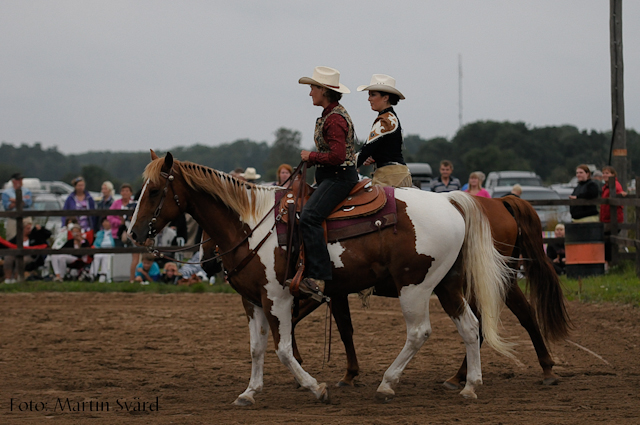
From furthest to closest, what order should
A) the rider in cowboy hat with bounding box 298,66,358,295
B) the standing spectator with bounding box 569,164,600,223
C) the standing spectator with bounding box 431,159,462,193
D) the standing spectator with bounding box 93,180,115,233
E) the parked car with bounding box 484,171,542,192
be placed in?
the parked car with bounding box 484,171,542,192, the standing spectator with bounding box 93,180,115,233, the standing spectator with bounding box 569,164,600,223, the standing spectator with bounding box 431,159,462,193, the rider in cowboy hat with bounding box 298,66,358,295

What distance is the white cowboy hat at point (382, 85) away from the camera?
6.59 m

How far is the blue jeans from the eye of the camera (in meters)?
5.70

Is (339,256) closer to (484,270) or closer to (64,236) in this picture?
(484,270)

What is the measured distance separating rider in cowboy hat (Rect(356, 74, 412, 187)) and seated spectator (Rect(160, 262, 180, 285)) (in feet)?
25.1

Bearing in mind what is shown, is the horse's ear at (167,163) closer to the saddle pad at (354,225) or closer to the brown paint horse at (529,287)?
the saddle pad at (354,225)

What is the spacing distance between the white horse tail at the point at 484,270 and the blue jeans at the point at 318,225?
1207mm

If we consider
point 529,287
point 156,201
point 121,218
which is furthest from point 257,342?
point 121,218

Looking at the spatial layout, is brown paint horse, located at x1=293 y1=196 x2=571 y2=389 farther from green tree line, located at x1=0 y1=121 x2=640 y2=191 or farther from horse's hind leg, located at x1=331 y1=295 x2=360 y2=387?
green tree line, located at x1=0 y1=121 x2=640 y2=191

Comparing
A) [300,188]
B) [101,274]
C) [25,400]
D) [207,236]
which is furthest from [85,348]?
[101,274]

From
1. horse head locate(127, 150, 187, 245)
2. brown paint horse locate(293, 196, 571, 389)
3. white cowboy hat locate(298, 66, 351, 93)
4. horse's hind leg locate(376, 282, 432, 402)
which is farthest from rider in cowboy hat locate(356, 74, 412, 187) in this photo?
horse head locate(127, 150, 187, 245)

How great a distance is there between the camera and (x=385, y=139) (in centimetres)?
658

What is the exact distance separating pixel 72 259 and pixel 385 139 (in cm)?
936

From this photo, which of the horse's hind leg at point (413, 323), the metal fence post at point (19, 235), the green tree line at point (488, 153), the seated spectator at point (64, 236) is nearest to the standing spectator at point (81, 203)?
the seated spectator at point (64, 236)

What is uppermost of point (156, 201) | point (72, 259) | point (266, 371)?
point (156, 201)
